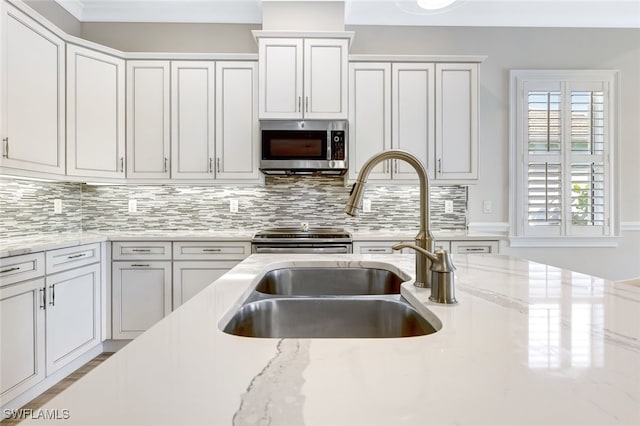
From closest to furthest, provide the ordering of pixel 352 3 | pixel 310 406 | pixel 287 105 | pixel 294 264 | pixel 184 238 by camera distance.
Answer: pixel 310 406
pixel 294 264
pixel 184 238
pixel 287 105
pixel 352 3

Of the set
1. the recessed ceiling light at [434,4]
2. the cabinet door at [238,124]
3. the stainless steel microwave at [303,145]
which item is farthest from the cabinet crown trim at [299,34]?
the recessed ceiling light at [434,4]

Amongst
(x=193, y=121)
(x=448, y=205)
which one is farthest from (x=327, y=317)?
(x=448, y=205)

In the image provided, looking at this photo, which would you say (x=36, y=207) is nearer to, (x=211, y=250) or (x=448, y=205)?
(x=211, y=250)

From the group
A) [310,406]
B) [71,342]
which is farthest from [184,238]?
[310,406]

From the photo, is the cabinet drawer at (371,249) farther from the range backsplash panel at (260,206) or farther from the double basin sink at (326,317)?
the double basin sink at (326,317)

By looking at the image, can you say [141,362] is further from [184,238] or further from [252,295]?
[184,238]

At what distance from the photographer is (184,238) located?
2.88m

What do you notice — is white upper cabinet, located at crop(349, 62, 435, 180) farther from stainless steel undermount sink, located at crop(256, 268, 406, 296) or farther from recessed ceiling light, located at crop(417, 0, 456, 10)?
stainless steel undermount sink, located at crop(256, 268, 406, 296)

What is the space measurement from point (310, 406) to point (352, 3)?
12.2 feet

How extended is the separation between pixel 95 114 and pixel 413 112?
2664mm

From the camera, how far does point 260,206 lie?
11.4 feet

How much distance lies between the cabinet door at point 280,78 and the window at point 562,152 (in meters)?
2.11

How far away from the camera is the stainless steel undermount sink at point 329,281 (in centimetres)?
146

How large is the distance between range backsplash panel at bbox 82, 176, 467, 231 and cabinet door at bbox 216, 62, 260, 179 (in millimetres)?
305
